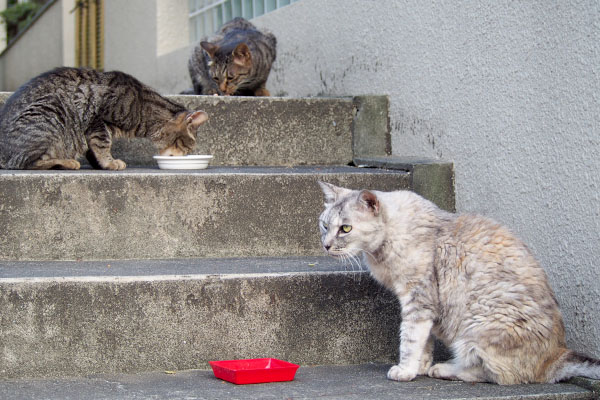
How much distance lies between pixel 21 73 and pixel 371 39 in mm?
13039

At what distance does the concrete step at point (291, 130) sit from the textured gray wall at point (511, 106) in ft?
0.57

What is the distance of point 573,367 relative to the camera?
8.23ft

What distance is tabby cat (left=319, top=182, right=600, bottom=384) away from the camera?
8.29 feet

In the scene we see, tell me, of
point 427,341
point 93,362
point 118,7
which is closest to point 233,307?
point 93,362

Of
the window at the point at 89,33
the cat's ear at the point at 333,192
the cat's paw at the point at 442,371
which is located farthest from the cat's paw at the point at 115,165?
the window at the point at 89,33

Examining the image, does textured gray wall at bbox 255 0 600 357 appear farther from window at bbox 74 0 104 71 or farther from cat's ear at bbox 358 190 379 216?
window at bbox 74 0 104 71

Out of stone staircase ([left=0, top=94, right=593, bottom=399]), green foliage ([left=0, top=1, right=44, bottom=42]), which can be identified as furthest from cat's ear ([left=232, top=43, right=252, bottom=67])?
green foliage ([left=0, top=1, right=44, bottom=42])

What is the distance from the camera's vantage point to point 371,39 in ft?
15.3

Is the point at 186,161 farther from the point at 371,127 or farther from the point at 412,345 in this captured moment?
the point at 412,345

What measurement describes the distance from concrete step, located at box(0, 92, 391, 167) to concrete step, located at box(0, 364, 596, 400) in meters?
1.94

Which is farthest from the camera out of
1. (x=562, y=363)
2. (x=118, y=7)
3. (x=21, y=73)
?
(x=21, y=73)

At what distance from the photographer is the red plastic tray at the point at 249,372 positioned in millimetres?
2582

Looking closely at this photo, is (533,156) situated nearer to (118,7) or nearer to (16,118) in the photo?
(16,118)

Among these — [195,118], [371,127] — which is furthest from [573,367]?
[195,118]
